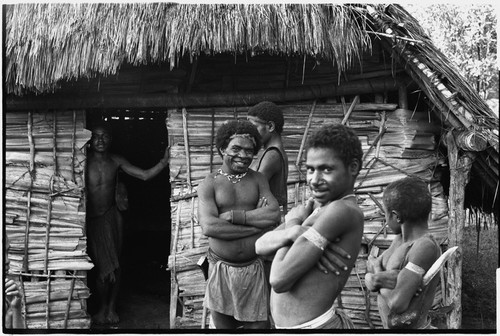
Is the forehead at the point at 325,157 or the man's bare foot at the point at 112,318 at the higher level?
the forehead at the point at 325,157

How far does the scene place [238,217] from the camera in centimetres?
436

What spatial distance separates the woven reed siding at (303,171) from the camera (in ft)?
20.3

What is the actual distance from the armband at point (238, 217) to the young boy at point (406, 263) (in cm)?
93

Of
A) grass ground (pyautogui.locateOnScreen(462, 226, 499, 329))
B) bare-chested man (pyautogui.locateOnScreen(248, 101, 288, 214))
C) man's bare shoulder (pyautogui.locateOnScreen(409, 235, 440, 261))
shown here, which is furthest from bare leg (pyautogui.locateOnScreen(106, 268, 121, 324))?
man's bare shoulder (pyautogui.locateOnScreen(409, 235, 440, 261))

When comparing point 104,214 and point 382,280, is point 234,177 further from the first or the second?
point 104,214

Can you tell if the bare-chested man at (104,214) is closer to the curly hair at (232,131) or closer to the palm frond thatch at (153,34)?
the palm frond thatch at (153,34)

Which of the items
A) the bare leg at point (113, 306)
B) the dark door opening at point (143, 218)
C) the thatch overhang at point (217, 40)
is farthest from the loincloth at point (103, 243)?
the thatch overhang at point (217, 40)

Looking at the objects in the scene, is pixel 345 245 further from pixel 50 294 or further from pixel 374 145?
pixel 50 294

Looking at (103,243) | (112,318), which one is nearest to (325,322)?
(112,318)

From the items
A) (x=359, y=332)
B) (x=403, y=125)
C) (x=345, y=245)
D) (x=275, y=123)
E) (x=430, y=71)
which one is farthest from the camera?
(x=403, y=125)

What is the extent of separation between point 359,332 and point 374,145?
2657mm

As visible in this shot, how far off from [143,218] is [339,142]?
6.61 metres

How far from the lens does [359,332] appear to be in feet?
12.9

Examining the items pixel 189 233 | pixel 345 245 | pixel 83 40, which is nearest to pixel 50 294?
pixel 189 233
